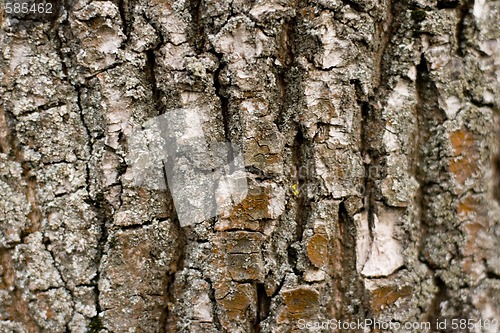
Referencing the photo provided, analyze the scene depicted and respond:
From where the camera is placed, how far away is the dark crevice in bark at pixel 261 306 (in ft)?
4.17

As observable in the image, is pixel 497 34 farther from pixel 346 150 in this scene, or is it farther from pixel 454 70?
pixel 346 150

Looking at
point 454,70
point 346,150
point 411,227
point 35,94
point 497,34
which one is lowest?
point 411,227

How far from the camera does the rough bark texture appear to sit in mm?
1211

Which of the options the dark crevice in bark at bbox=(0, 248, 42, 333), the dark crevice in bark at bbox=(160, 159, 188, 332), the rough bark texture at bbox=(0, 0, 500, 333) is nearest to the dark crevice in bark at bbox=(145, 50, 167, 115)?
the rough bark texture at bbox=(0, 0, 500, 333)

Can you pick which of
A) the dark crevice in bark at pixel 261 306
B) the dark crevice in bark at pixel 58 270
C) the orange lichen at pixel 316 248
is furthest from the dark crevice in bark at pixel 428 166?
the dark crevice in bark at pixel 58 270

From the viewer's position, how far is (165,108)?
4.06ft

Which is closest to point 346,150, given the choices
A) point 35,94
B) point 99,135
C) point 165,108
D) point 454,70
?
point 454,70

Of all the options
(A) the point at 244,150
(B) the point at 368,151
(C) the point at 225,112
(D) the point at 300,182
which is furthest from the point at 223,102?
(B) the point at 368,151

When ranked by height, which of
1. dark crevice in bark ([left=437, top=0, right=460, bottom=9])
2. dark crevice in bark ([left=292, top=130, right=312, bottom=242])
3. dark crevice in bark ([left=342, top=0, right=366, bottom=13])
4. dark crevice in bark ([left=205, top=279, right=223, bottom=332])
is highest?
dark crevice in bark ([left=437, top=0, right=460, bottom=9])

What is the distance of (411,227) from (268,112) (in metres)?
0.57

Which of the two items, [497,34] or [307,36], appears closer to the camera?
[307,36]

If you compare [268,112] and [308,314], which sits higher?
[268,112]

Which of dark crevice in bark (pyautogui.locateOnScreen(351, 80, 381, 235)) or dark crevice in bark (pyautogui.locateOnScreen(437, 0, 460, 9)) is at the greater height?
dark crevice in bark (pyautogui.locateOnScreen(437, 0, 460, 9))

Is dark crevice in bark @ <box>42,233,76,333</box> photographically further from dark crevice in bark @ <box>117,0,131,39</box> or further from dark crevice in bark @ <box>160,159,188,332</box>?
dark crevice in bark @ <box>117,0,131,39</box>
